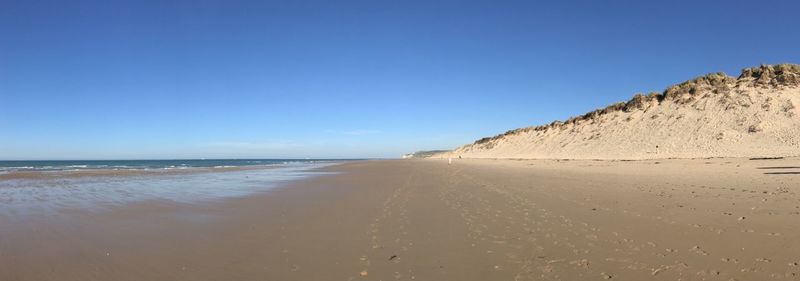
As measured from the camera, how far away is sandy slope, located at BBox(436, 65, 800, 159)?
34.4 metres

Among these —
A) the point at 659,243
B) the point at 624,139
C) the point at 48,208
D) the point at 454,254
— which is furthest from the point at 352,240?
the point at 624,139

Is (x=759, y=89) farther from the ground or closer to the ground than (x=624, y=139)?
farther from the ground

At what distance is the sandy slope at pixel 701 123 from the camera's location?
34.4 meters

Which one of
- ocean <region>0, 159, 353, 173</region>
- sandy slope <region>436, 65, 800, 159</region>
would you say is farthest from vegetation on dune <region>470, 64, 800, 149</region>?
ocean <region>0, 159, 353, 173</region>

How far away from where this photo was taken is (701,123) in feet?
137

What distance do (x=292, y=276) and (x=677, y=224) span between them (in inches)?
259

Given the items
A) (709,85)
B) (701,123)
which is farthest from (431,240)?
(709,85)

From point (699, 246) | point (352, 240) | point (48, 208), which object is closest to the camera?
point (699, 246)

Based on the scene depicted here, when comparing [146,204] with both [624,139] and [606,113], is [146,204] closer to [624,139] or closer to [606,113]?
[624,139]

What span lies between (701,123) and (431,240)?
44.2 metres

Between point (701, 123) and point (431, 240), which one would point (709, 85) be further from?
point (431, 240)

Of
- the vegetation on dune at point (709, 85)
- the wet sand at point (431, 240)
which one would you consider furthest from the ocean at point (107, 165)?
the vegetation on dune at point (709, 85)

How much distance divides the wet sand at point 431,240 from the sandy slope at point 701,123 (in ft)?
89.1

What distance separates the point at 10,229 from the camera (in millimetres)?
8742
